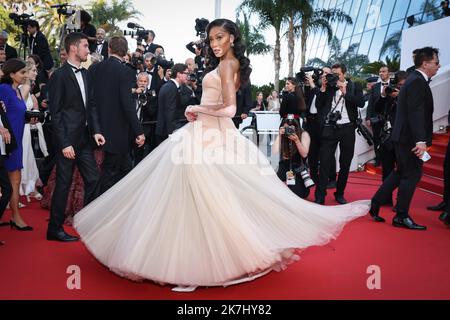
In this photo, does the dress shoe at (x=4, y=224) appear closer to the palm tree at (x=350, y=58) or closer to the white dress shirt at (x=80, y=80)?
the white dress shirt at (x=80, y=80)

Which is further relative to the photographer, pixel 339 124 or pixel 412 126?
pixel 339 124

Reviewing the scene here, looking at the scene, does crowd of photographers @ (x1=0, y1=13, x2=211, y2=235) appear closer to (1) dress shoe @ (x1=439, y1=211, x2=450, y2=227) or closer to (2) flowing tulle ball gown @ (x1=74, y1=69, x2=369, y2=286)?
(2) flowing tulle ball gown @ (x1=74, y1=69, x2=369, y2=286)

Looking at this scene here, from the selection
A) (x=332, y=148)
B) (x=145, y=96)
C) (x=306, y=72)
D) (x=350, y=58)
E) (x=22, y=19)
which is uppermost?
(x=350, y=58)

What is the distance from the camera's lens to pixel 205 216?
3223 mm

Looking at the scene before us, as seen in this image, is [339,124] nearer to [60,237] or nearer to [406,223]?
[406,223]

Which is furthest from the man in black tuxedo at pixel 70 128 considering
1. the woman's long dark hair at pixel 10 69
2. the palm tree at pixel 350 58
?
the palm tree at pixel 350 58

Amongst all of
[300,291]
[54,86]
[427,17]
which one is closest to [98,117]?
[54,86]

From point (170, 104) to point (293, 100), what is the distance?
1897mm

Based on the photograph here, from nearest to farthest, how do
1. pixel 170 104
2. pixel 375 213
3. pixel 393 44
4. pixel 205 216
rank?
pixel 205 216
pixel 375 213
pixel 170 104
pixel 393 44

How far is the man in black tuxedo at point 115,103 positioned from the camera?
5.04 m

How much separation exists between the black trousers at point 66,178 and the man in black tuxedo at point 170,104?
1985 mm

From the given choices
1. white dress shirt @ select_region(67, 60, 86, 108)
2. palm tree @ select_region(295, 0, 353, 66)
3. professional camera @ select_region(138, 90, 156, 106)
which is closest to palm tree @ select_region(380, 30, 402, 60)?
palm tree @ select_region(295, 0, 353, 66)

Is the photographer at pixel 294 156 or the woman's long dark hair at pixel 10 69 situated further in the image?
the photographer at pixel 294 156

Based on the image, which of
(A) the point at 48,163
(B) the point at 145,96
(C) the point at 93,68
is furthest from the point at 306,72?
(A) the point at 48,163
